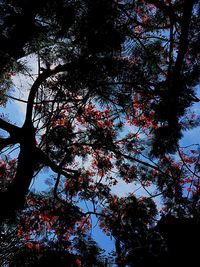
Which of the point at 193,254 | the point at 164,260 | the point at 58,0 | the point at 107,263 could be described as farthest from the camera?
the point at 107,263

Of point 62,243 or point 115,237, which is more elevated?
point 115,237

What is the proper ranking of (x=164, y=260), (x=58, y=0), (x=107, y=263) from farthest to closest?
1. (x=107, y=263)
2. (x=164, y=260)
3. (x=58, y=0)

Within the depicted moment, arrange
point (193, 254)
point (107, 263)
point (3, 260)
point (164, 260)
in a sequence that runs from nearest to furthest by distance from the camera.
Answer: point (164, 260)
point (193, 254)
point (107, 263)
point (3, 260)

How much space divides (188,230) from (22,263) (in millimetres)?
2221

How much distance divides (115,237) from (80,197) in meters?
1.23


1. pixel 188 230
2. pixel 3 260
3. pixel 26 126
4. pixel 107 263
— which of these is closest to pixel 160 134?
pixel 188 230

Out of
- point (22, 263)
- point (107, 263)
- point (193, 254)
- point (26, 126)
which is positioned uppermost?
point (26, 126)

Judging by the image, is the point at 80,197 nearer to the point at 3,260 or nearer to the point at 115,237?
the point at 115,237

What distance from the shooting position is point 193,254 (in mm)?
2846

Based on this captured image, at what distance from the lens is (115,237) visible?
388 cm

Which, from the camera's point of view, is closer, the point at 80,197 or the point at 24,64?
the point at 24,64

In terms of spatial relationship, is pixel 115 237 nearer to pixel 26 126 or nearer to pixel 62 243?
pixel 62 243

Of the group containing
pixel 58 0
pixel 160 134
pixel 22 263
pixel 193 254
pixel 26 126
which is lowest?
pixel 22 263

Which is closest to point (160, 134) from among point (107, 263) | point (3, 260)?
point (107, 263)
